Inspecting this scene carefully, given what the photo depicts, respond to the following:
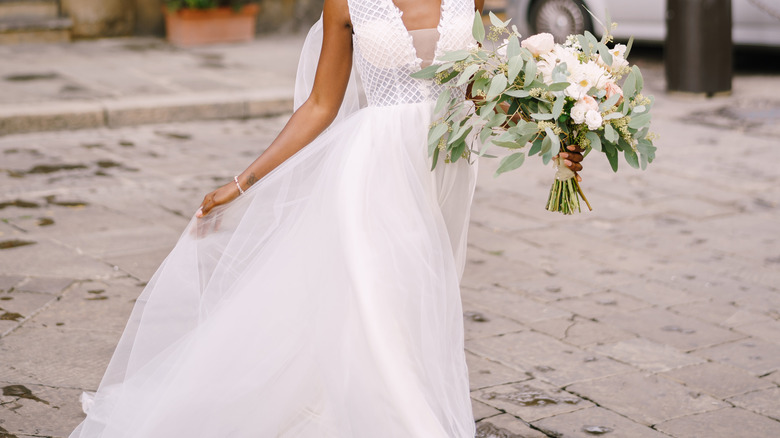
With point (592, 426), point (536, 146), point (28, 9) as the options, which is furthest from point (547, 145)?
point (28, 9)

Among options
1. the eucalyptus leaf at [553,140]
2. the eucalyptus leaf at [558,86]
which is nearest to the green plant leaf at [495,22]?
the eucalyptus leaf at [558,86]

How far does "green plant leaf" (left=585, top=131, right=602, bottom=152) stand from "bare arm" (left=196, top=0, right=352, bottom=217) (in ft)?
2.36

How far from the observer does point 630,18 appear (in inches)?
435

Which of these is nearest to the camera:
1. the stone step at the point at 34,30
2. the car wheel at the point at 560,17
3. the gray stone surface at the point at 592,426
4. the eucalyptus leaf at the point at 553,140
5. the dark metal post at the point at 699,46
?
the eucalyptus leaf at the point at 553,140

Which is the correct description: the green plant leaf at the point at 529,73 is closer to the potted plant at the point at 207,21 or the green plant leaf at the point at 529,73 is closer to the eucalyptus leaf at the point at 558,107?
the eucalyptus leaf at the point at 558,107

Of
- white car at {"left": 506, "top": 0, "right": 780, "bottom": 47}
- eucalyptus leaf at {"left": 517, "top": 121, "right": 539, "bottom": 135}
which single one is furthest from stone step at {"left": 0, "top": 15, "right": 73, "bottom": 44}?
eucalyptus leaf at {"left": 517, "top": 121, "right": 539, "bottom": 135}

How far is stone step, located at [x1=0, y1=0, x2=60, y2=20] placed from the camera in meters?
11.0

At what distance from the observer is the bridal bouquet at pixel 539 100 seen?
2.78 meters

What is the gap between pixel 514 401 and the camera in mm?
3574

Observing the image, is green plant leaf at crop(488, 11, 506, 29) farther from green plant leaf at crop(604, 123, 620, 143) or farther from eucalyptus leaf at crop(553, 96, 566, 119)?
green plant leaf at crop(604, 123, 620, 143)

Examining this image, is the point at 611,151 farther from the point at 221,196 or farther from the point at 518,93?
the point at 221,196

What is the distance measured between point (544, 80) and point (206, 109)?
19.5 ft

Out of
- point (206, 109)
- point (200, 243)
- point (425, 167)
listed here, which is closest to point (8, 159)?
point (206, 109)

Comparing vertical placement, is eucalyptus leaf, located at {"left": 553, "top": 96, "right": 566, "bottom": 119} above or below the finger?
above
